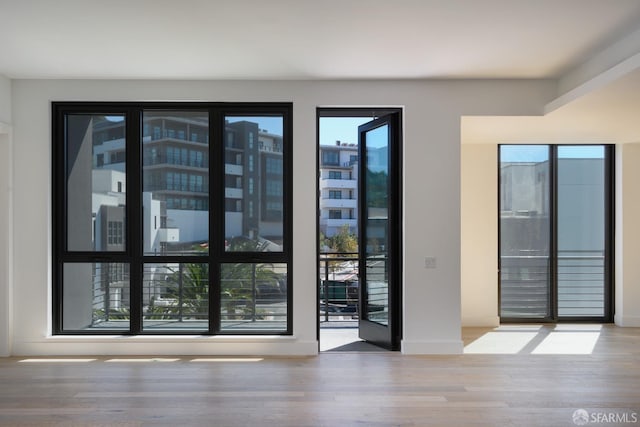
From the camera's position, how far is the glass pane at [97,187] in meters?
5.12

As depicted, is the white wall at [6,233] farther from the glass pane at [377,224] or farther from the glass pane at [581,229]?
the glass pane at [581,229]

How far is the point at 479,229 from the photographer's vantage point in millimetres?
6449

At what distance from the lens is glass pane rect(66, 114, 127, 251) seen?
5.12m

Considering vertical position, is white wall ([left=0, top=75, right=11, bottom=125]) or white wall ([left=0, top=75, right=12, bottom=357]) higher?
white wall ([left=0, top=75, right=11, bottom=125])

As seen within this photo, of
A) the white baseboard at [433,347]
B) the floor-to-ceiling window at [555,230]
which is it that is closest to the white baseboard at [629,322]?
the floor-to-ceiling window at [555,230]

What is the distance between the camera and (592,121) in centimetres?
513

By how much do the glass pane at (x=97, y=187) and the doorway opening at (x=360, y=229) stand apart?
6.79 ft

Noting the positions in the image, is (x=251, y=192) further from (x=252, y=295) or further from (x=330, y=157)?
(x=330, y=157)

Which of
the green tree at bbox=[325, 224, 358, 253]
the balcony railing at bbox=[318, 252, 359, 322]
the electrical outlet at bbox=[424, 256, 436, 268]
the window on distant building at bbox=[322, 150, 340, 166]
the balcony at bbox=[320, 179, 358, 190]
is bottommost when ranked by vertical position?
the balcony railing at bbox=[318, 252, 359, 322]

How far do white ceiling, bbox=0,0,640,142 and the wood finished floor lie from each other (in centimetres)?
241

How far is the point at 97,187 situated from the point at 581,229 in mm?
5994

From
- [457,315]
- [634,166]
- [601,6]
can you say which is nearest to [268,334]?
[457,315]

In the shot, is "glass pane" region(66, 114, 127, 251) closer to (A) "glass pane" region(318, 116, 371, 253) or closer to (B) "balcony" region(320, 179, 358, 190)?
(A) "glass pane" region(318, 116, 371, 253)

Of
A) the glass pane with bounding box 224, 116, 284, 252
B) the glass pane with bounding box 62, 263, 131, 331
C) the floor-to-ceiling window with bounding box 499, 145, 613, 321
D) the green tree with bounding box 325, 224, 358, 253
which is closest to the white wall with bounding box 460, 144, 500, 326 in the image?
the floor-to-ceiling window with bounding box 499, 145, 613, 321
